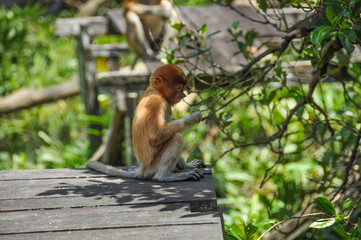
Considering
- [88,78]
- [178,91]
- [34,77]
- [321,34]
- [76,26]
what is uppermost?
[76,26]

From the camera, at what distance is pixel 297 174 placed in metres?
6.69

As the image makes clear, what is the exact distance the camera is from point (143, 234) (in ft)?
7.78

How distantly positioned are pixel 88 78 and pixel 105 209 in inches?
214

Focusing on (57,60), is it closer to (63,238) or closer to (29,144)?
(29,144)

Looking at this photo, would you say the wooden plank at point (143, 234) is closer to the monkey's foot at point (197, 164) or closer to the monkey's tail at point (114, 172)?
the monkey's tail at point (114, 172)

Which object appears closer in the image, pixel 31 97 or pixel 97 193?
pixel 97 193

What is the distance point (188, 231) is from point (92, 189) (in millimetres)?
924

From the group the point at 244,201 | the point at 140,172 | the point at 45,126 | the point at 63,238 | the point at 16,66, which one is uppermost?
the point at 16,66

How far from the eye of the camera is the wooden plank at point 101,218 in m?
2.48

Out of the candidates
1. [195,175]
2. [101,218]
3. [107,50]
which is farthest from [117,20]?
[101,218]

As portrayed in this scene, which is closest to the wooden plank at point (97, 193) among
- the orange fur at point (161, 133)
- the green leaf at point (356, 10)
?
A: the orange fur at point (161, 133)

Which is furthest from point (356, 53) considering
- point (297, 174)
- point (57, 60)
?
point (57, 60)

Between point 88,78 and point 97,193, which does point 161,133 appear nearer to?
point 97,193

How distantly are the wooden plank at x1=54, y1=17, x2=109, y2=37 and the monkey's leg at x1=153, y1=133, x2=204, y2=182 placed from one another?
4.47 metres
